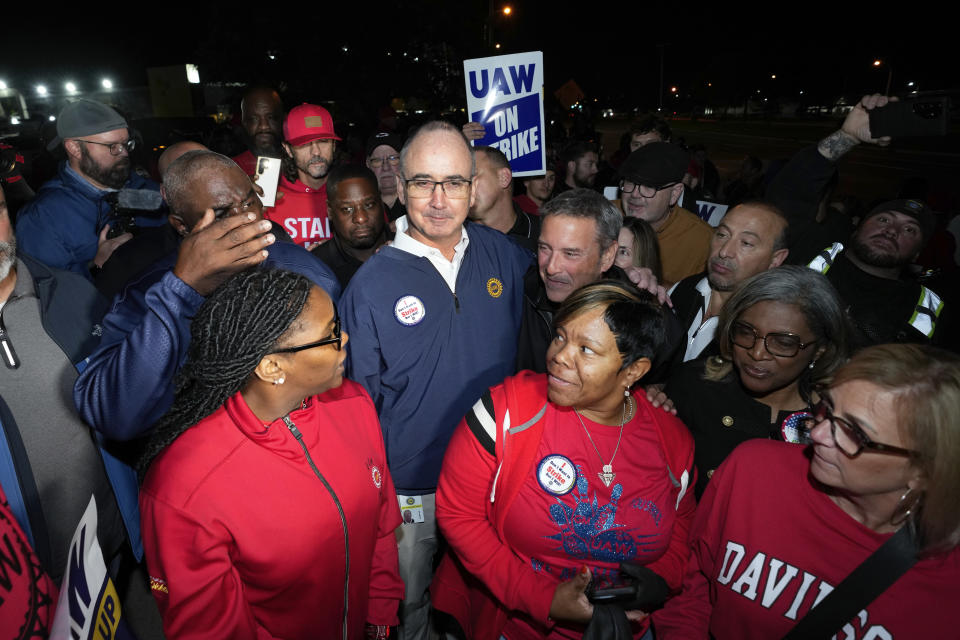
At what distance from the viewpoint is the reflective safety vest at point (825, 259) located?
381 cm

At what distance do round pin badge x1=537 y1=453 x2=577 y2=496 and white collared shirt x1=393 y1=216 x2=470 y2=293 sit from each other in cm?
113

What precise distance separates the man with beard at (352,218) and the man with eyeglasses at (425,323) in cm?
116

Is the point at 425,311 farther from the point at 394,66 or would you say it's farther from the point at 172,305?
the point at 394,66

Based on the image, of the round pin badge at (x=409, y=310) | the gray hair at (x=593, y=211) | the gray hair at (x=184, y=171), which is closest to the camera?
Answer: the gray hair at (x=184, y=171)

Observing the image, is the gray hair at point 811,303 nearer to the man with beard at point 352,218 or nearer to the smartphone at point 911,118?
the smartphone at point 911,118

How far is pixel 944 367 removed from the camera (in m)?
1.67

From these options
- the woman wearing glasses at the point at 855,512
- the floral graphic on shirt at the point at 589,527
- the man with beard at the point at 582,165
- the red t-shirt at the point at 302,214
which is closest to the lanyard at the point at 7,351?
the floral graphic on shirt at the point at 589,527

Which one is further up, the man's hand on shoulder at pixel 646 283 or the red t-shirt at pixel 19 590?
the man's hand on shoulder at pixel 646 283

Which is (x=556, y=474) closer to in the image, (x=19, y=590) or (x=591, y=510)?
(x=591, y=510)

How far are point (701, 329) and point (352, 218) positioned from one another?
2639mm

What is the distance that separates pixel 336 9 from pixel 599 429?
1887 cm

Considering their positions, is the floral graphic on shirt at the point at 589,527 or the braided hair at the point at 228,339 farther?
the floral graphic on shirt at the point at 589,527

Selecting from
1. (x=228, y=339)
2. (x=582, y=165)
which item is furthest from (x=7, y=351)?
(x=582, y=165)

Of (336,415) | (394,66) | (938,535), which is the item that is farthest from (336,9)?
(938,535)
